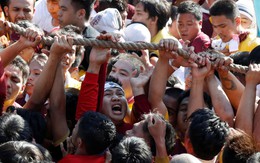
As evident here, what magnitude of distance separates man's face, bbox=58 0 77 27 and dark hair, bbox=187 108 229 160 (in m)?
2.08

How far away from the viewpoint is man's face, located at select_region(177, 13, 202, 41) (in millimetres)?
7664

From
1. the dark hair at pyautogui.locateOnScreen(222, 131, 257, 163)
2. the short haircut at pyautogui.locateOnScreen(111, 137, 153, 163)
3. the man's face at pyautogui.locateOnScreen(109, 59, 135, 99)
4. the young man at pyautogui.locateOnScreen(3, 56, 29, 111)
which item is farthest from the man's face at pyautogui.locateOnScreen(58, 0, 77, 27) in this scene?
the dark hair at pyautogui.locateOnScreen(222, 131, 257, 163)

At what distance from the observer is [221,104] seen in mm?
5527

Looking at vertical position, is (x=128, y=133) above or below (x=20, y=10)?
below

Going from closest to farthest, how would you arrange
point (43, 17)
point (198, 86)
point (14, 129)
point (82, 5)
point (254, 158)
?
1. point (254, 158)
2. point (14, 129)
3. point (198, 86)
4. point (82, 5)
5. point (43, 17)

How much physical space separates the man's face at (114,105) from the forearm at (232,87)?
0.64 metres

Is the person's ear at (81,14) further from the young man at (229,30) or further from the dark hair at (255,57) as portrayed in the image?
the dark hair at (255,57)

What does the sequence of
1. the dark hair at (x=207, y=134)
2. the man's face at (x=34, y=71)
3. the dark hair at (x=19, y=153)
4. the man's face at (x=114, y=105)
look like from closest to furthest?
1. the dark hair at (x=19, y=153)
2. the dark hair at (x=207, y=134)
3. the man's face at (x=114, y=105)
4. the man's face at (x=34, y=71)

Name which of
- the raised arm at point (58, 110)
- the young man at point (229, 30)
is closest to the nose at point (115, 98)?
the raised arm at point (58, 110)

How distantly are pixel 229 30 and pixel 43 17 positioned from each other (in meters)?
1.66

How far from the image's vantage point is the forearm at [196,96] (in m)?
5.52

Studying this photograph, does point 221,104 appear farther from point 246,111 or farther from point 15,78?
point 15,78

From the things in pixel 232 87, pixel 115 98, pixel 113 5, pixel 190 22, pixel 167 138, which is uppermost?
pixel 113 5

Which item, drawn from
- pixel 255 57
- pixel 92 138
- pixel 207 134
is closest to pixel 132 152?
pixel 92 138
